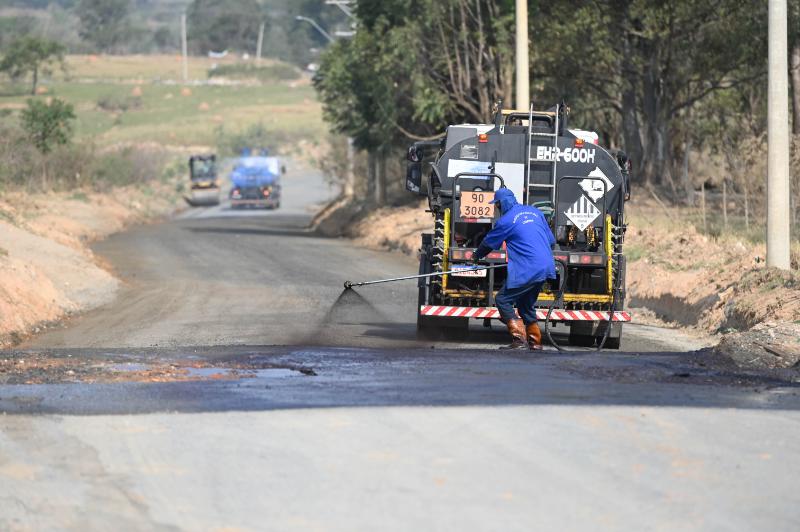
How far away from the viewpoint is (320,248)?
38.3m

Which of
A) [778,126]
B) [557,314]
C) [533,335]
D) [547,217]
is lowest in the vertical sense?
[533,335]

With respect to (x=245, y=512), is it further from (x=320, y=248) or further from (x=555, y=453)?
(x=320, y=248)

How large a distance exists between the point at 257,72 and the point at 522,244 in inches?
6641

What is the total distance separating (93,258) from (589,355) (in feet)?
69.0

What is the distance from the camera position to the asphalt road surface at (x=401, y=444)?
735 centimetres

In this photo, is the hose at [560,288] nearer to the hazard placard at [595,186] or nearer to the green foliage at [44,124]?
the hazard placard at [595,186]

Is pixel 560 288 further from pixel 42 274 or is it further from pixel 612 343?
pixel 42 274

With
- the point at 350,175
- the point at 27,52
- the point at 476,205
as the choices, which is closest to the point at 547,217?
the point at 476,205

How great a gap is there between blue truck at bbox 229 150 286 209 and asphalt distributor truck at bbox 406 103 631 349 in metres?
62.8

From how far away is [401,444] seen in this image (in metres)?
8.62

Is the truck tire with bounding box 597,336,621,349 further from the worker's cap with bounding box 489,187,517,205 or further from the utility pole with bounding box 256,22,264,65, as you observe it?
the utility pole with bounding box 256,22,264,65

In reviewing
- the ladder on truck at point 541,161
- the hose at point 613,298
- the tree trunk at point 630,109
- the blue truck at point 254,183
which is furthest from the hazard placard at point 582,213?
the blue truck at point 254,183

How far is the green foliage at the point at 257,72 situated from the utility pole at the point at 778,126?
162 m

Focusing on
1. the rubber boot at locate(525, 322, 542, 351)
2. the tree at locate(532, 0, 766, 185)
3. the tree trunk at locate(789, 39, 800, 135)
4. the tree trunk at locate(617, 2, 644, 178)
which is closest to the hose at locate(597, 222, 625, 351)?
the rubber boot at locate(525, 322, 542, 351)
